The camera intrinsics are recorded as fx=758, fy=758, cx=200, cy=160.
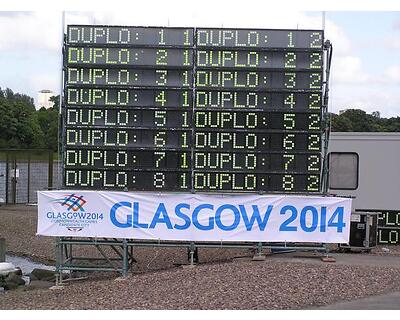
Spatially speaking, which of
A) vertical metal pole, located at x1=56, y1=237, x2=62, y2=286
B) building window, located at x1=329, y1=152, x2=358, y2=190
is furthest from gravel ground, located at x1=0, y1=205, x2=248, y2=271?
building window, located at x1=329, y1=152, x2=358, y2=190

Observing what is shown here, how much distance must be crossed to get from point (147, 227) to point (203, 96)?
2956 millimetres

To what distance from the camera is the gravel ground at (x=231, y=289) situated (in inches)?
450

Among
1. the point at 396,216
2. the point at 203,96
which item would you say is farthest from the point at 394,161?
the point at 203,96

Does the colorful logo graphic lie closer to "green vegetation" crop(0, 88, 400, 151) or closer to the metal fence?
the metal fence

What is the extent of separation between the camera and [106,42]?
1586 centimetres

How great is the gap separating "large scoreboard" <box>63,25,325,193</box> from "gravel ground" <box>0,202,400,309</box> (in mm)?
1971

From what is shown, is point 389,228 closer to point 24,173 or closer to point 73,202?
point 73,202

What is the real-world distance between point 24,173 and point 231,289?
124 ft

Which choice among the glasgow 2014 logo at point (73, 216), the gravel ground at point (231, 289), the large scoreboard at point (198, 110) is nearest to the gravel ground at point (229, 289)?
the gravel ground at point (231, 289)

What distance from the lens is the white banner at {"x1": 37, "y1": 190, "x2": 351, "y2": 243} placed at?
15.6 m

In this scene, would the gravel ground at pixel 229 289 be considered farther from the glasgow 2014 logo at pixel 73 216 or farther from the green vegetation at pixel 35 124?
the green vegetation at pixel 35 124

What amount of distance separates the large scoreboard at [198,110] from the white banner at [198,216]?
32cm

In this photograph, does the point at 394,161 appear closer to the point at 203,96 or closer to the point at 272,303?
the point at 203,96

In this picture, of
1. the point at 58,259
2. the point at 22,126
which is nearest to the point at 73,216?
the point at 58,259
